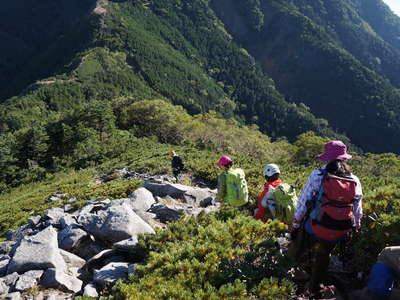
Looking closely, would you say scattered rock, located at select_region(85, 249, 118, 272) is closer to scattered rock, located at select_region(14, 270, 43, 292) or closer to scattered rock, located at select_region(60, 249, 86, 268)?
scattered rock, located at select_region(60, 249, 86, 268)

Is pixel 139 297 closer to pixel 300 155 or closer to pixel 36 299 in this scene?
pixel 36 299

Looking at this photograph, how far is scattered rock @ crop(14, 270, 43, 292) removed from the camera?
722 centimetres

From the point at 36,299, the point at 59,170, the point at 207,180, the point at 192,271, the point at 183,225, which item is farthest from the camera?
the point at 59,170

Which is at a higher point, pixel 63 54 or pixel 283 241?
pixel 283 241

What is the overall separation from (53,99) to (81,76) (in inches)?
974

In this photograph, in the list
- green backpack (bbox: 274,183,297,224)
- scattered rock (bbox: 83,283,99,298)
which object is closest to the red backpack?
green backpack (bbox: 274,183,297,224)

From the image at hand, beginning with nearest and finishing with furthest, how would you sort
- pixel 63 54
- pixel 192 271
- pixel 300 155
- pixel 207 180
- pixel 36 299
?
pixel 192 271, pixel 36 299, pixel 207 180, pixel 300 155, pixel 63 54

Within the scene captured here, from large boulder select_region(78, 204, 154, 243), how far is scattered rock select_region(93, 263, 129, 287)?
62.6 inches

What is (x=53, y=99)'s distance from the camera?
124062 mm

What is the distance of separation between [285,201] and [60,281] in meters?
4.85

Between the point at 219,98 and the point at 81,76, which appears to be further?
the point at 219,98

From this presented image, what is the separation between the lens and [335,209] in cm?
534

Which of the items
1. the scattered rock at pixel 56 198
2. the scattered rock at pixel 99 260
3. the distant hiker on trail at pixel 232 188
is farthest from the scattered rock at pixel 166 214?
the scattered rock at pixel 56 198

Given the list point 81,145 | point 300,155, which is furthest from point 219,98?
point 81,145
